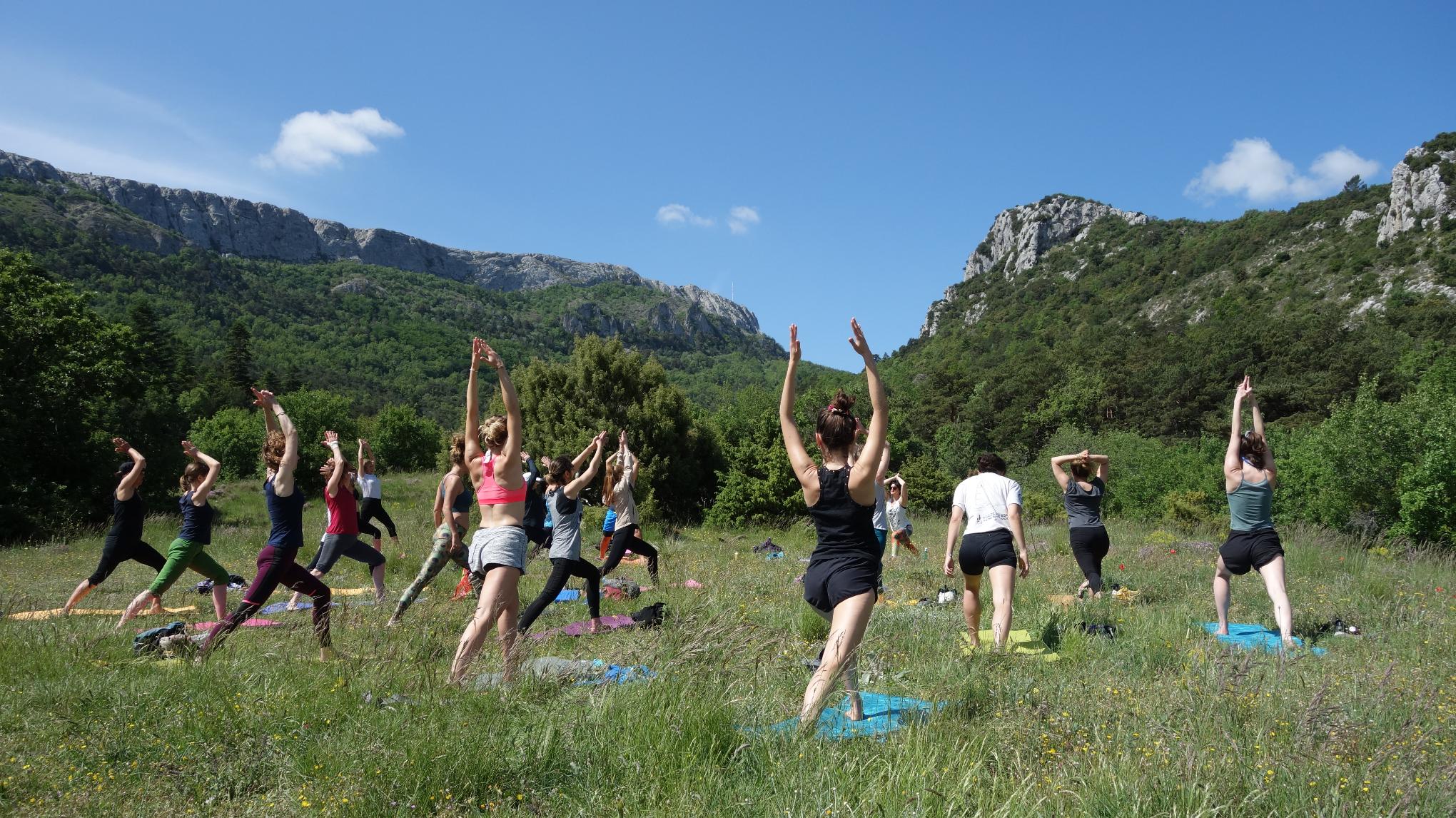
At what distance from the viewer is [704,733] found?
11.0 ft

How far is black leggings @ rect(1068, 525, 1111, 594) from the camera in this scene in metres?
8.36

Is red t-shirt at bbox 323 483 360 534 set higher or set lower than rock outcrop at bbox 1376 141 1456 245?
lower

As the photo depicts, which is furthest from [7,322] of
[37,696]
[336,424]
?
[336,424]

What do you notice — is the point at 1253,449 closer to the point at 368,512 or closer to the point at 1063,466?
the point at 1063,466

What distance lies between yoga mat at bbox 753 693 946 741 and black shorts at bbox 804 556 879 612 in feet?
1.75

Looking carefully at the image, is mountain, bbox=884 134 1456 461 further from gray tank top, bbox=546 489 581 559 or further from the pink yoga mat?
the pink yoga mat

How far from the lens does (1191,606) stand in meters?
8.12

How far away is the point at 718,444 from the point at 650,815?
28.7 m

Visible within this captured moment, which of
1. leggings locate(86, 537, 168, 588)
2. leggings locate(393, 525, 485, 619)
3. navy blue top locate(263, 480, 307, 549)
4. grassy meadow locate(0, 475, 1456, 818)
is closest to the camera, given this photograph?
grassy meadow locate(0, 475, 1456, 818)

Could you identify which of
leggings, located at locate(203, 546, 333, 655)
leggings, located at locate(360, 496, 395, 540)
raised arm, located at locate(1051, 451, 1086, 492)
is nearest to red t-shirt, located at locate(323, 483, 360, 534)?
leggings, located at locate(203, 546, 333, 655)

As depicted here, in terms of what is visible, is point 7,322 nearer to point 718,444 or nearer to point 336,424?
point 718,444

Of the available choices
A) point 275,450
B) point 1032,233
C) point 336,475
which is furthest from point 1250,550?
point 1032,233

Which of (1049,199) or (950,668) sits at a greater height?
(1049,199)

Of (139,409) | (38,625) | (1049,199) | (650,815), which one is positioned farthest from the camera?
(1049,199)
